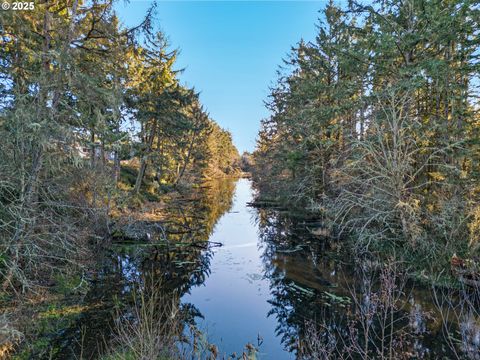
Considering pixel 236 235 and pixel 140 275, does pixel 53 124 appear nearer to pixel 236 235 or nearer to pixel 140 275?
pixel 140 275

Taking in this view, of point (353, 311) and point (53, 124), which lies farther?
point (353, 311)

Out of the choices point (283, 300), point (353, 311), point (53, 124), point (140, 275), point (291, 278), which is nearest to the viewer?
point (53, 124)

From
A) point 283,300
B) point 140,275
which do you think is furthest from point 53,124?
point 283,300

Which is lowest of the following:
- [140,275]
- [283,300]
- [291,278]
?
[283,300]

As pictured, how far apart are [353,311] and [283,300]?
85.0 inches

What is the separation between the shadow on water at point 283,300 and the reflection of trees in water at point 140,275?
0.04 m

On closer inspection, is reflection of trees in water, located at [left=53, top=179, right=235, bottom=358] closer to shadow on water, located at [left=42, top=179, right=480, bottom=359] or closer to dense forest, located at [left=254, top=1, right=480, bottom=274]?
shadow on water, located at [left=42, top=179, right=480, bottom=359]

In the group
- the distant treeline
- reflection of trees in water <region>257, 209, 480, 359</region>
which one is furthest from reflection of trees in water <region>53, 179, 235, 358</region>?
reflection of trees in water <region>257, 209, 480, 359</region>

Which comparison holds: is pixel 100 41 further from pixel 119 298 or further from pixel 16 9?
pixel 119 298

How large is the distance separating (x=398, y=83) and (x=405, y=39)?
6.90 feet

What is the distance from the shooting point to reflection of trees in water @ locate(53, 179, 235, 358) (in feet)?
22.2

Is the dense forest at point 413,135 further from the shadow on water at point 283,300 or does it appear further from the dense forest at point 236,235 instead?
the shadow on water at point 283,300

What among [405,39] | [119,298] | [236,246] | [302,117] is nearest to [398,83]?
[405,39]

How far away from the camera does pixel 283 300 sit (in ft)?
30.4
